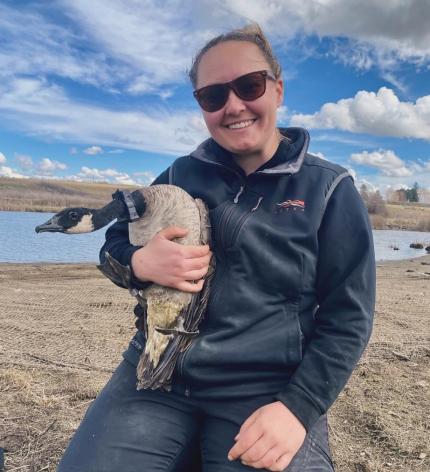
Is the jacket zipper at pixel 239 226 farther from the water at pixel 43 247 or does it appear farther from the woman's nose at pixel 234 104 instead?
the water at pixel 43 247

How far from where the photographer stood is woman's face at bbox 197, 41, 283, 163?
7.51ft

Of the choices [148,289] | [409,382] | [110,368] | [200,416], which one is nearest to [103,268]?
[148,289]

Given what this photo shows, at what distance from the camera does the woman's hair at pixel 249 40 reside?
2.36 m

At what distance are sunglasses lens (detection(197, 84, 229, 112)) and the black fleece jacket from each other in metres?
0.40

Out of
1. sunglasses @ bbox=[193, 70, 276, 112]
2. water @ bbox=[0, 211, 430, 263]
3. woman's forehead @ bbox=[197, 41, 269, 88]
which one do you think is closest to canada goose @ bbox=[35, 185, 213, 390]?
sunglasses @ bbox=[193, 70, 276, 112]

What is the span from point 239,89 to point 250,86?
54 mm

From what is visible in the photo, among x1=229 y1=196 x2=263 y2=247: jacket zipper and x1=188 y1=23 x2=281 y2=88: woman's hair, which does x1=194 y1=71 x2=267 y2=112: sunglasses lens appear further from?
x1=229 y1=196 x2=263 y2=247: jacket zipper

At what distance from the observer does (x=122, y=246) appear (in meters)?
2.45

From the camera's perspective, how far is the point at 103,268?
2.42 meters

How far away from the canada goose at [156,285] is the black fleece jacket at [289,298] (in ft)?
0.22

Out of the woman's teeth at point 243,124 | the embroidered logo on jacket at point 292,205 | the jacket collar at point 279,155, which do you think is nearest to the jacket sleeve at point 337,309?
the embroidered logo on jacket at point 292,205

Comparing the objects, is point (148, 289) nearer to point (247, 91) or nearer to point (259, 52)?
point (247, 91)

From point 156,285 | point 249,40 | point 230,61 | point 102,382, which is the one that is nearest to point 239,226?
point 156,285

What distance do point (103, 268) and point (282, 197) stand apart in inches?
37.5
